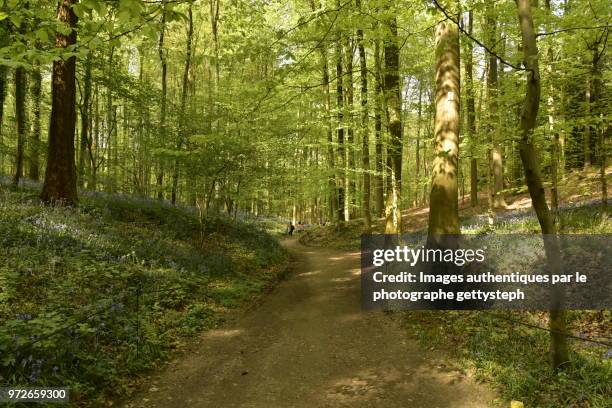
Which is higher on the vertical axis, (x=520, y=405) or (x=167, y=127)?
(x=167, y=127)

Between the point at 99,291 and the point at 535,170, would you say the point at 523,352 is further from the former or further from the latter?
the point at 99,291

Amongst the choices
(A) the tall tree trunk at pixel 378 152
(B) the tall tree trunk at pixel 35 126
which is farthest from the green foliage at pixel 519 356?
(B) the tall tree trunk at pixel 35 126

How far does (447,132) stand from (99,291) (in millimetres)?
7630

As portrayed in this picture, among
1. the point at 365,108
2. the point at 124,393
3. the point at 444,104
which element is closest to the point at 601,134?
the point at 444,104

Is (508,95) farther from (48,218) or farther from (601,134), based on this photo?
(48,218)

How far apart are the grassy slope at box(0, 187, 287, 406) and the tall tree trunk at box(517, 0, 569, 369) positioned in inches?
240

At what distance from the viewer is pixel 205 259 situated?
40.7 ft

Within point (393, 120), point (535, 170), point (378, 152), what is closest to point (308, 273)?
point (393, 120)

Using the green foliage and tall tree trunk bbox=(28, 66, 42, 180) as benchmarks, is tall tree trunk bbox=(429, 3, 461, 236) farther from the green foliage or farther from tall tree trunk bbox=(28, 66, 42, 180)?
tall tree trunk bbox=(28, 66, 42, 180)

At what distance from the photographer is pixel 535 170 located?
17.2 ft

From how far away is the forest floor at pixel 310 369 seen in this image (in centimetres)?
560

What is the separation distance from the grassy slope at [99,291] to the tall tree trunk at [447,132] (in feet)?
17.9

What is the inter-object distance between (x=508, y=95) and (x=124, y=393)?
36.2ft

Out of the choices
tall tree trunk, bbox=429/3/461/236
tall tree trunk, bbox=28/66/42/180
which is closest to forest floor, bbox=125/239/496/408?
tall tree trunk, bbox=429/3/461/236
